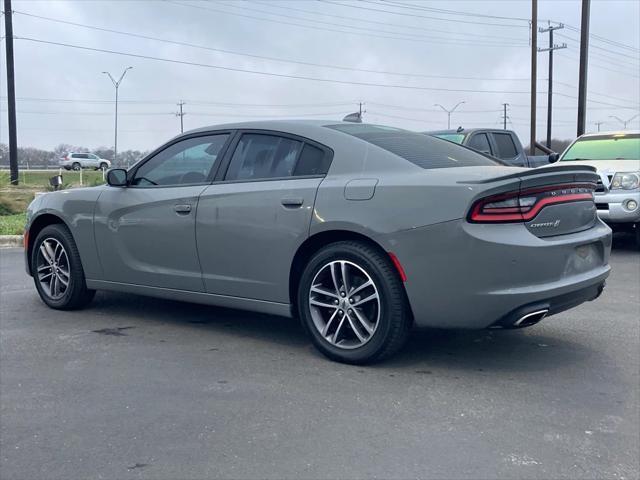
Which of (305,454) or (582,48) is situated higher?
(582,48)

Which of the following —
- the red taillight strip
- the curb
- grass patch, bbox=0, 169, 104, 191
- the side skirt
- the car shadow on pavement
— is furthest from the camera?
grass patch, bbox=0, 169, 104, 191

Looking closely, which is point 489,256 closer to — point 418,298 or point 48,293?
point 418,298

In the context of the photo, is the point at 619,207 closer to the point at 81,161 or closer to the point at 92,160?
the point at 81,161

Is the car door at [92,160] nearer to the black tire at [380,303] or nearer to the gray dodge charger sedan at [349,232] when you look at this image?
the gray dodge charger sedan at [349,232]

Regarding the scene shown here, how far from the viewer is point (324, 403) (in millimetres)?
3863

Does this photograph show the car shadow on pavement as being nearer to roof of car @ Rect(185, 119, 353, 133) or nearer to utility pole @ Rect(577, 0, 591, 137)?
roof of car @ Rect(185, 119, 353, 133)

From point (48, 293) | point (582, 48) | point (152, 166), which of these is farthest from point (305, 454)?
point (582, 48)

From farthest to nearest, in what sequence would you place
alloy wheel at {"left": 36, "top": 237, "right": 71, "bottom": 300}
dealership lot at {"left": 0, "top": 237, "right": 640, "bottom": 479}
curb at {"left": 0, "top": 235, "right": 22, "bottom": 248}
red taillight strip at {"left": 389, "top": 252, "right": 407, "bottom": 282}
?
curb at {"left": 0, "top": 235, "right": 22, "bottom": 248} < alloy wheel at {"left": 36, "top": 237, "right": 71, "bottom": 300} < red taillight strip at {"left": 389, "top": 252, "right": 407, "bottom": 282} < dealership lot at {"left": 0, "top": 237, "right": 640, "bottom": 479}

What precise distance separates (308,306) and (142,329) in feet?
5.50

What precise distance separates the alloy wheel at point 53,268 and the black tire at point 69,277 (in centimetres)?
2

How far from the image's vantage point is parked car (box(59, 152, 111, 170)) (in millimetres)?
60469

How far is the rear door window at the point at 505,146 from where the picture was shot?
1300 cm

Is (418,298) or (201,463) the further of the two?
(418,298)

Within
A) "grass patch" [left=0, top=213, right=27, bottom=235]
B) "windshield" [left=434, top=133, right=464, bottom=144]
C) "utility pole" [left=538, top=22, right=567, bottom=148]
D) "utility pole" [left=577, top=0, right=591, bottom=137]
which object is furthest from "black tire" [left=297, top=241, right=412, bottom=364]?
"utility pole" [left=538, top=22, right=567, bottom=148]
